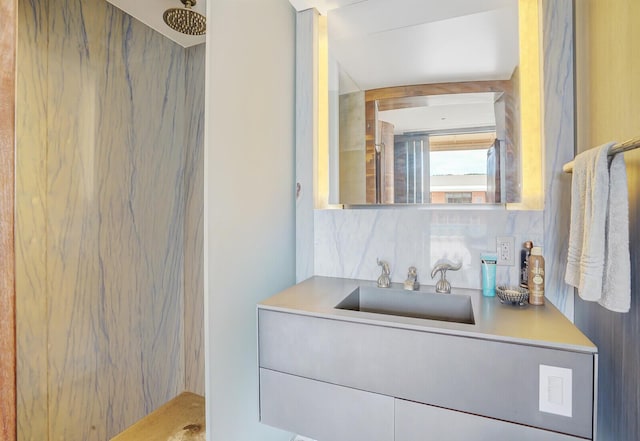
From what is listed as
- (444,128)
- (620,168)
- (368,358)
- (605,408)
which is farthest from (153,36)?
(605,408)

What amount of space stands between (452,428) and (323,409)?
15.5 inches

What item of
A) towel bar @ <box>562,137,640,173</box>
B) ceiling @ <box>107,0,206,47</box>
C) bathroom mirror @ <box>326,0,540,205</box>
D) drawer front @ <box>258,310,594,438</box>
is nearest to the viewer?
towel bar @ <box>562,137,640,173</box>

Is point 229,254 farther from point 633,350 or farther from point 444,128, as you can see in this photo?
point 633,350

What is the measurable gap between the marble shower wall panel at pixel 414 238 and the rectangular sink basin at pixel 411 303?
12 centimetres

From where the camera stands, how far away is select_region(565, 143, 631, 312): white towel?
0.73 metres

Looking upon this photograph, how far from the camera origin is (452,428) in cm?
86

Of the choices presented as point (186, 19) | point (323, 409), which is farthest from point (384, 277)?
point (186, 19)

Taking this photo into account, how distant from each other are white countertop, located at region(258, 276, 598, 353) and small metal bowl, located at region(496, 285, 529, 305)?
0.03 meters

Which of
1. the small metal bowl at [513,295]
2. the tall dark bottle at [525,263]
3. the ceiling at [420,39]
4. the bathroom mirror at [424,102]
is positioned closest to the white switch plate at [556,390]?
the small metal bowl at [513,295]

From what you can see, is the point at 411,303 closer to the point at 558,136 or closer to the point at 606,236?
the point at 606,236

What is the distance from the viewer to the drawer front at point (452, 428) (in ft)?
2.59

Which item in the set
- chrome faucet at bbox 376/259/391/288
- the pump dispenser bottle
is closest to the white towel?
the pump dispenser bottle

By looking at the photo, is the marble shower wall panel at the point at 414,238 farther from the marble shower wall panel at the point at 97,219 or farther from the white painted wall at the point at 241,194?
the marble shower wall panel at the point at 97,219

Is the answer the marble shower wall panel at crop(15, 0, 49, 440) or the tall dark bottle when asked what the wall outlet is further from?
the marble shower wall panel at crop(15, 0, 49, 440)
